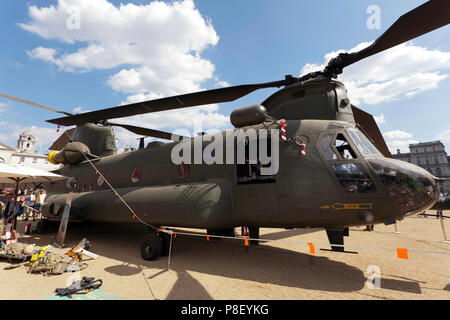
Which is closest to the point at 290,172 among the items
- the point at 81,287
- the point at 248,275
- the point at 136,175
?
the point at 248,275

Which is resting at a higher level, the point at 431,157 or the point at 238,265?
the point at 431,157

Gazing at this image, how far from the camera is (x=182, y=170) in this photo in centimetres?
771

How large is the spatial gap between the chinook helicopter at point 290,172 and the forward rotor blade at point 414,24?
0.01m

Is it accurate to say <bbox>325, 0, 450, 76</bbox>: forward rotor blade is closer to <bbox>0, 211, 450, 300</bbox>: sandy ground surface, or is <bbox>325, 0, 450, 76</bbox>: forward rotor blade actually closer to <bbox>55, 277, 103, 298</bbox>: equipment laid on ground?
<bbox>0, 211, 450, 300</bbox>: sandy ground surface

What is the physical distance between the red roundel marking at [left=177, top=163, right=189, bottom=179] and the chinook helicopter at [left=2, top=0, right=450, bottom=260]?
0.12 ft

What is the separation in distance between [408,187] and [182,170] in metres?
6.18

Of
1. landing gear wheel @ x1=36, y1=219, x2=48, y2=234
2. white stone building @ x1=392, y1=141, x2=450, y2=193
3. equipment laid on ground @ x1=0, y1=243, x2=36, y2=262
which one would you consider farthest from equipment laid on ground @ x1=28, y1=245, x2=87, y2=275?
white stone building @ x1=392, y1=141, x2=450, y2=193

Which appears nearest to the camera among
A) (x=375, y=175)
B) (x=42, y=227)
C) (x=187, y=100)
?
(x=375, y=175)

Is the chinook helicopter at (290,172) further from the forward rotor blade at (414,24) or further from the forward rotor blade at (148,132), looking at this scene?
the forward rotor blade at (148,132)

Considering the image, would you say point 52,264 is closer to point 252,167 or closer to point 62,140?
point 252,167

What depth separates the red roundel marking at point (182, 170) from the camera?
25.0 ft
